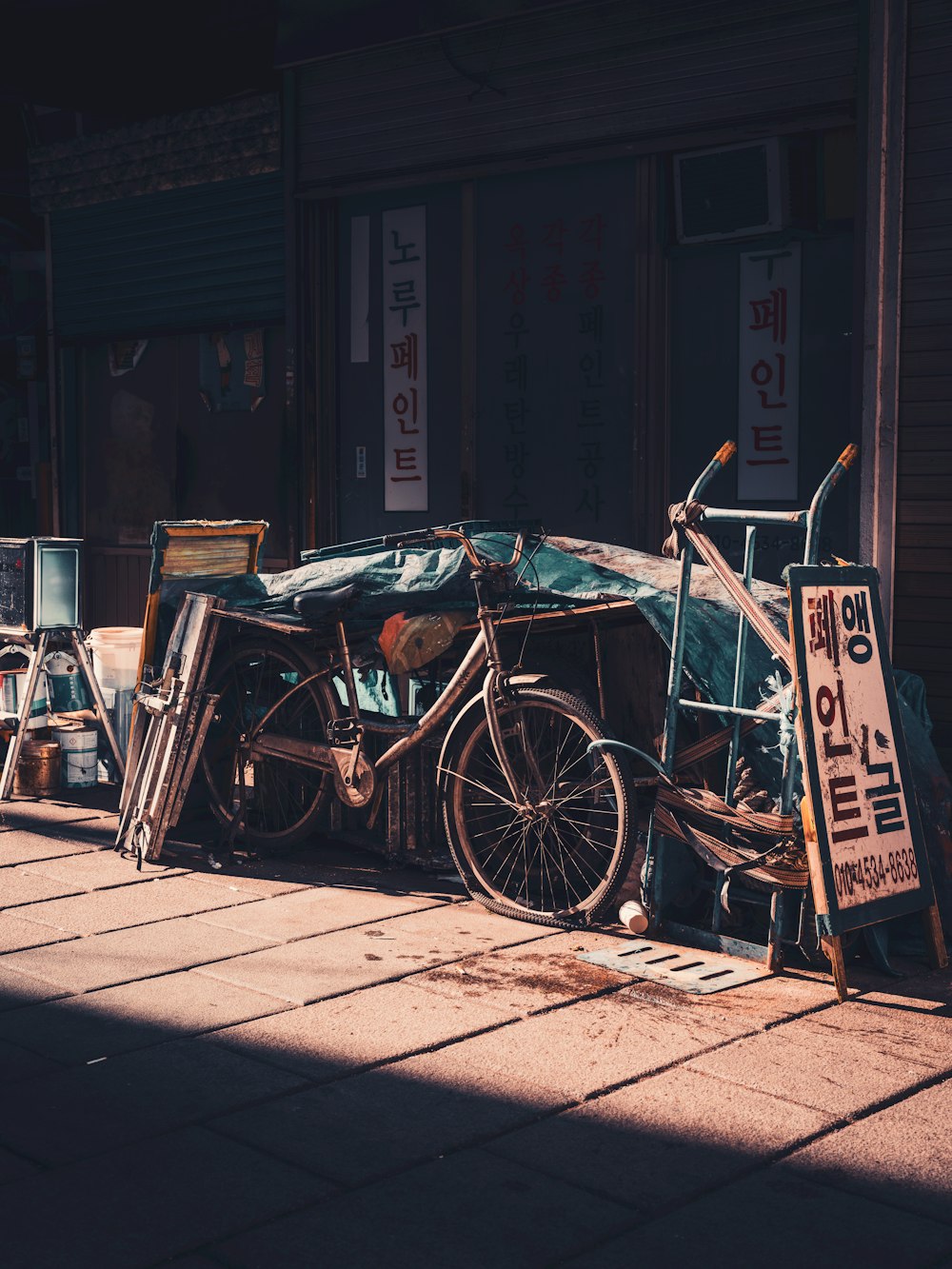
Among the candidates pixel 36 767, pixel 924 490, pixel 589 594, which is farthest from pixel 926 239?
pixel 36 767

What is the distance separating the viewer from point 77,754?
8797mm

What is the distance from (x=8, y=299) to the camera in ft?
43.8

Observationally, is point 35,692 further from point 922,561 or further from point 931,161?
point 931,161

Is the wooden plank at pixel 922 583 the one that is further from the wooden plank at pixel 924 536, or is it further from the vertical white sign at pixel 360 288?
the vertical white sign at pixel 360 288

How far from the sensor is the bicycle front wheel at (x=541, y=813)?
5.86 m

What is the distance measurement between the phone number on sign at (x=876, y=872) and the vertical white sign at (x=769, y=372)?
3.43 meters

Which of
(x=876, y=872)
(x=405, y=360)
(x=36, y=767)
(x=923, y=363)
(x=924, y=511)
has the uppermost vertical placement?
(x=405, y=360)

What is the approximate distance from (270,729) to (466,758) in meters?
1.39

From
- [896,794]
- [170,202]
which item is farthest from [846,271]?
[170,202]

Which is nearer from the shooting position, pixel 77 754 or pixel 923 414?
pixel 923 414

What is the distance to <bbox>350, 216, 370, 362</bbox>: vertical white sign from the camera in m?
10.2

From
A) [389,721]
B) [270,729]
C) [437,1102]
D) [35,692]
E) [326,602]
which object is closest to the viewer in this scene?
[437,1102]

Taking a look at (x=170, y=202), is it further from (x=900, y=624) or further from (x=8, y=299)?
(x=900, y=624)

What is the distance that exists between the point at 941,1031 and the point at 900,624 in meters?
3.11
